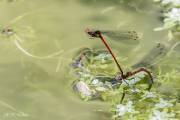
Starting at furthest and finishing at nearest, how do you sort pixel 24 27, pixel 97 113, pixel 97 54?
1. pixel 24 27
2. pixel 97 54
3. pixel 97 113

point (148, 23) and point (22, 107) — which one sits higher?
point (148, 23)

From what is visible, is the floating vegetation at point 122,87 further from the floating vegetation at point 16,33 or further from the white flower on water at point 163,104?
the floating vegetation at point 16,33

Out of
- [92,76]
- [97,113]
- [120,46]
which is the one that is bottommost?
[97,113]

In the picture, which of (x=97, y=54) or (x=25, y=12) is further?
(x=25, y=12)

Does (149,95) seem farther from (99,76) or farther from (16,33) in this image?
(16,33)

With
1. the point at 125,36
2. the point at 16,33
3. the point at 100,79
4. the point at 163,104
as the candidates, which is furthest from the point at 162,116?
the point at 16,33

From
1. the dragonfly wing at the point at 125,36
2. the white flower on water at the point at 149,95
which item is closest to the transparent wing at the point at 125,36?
the dragonfly wing at the point at 125,36

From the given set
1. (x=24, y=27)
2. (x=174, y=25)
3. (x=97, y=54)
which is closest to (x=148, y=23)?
(x=174, y=25)

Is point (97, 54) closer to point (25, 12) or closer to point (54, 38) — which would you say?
point (54, 38)

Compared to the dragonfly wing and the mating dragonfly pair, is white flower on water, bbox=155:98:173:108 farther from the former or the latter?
the dragonfly wing
